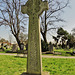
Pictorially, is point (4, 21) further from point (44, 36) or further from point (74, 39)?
point (74, 39)

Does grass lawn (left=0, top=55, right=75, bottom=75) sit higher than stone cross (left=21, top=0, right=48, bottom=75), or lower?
lower

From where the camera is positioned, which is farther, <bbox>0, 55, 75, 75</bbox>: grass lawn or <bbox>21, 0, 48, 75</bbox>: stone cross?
<bbox>0, 55, 75, 75</bbox>: grass lawn

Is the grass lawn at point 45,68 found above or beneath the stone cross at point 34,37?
beneath

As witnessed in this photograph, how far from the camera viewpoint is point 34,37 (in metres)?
3.59

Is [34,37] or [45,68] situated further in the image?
[45,68]

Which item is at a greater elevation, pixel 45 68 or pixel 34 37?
pixel 34 37

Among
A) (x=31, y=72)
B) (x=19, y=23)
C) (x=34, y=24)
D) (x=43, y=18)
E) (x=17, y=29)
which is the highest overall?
(x=43, y=18)

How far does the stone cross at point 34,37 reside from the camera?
136 inches

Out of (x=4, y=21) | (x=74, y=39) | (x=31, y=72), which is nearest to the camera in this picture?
(x=31, y=72)

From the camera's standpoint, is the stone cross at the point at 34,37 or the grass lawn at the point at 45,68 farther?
the grass lawn at the point at 45,68

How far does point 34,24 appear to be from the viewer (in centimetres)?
367

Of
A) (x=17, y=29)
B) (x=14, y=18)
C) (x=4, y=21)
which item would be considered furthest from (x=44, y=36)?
(x=4, y=21)

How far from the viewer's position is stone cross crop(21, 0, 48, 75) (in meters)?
3.46

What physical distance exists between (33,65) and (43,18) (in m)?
19.2
